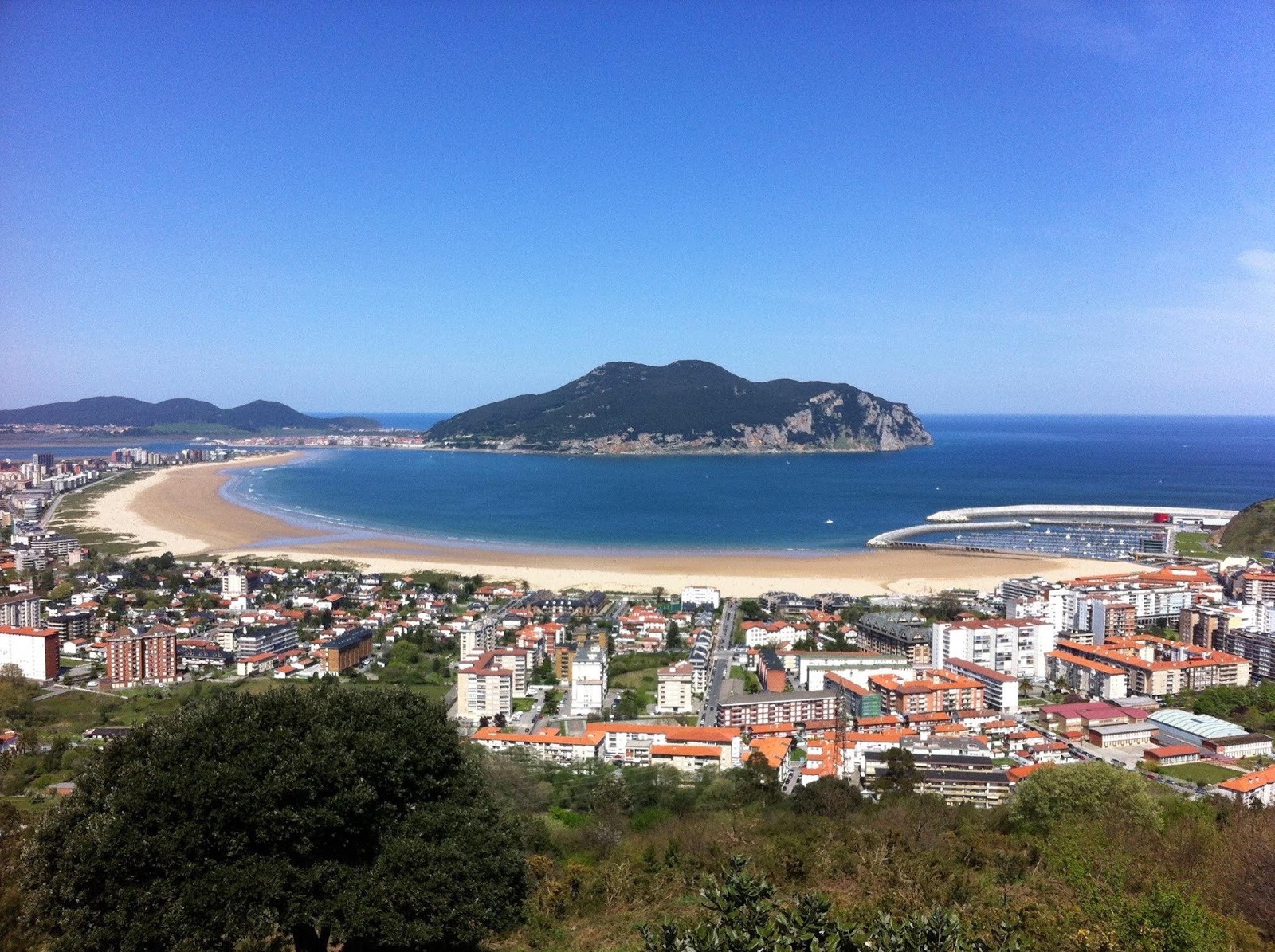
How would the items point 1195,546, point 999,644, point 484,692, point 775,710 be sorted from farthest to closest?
point 1195,546, point 999,644, point 484,692, point 775,710

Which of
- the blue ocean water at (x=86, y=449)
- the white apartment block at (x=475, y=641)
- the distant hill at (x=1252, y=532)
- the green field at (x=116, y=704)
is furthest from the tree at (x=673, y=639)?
the blue ocean water at (x=86, y=449)

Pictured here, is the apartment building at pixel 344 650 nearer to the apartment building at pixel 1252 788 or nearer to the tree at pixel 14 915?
the tree at pixel 14 915

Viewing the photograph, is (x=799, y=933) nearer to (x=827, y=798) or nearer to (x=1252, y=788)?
(x=827, y=798)

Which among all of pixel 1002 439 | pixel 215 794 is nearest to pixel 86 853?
pixel 215 794

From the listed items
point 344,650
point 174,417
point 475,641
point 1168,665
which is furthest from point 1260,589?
point 174,417

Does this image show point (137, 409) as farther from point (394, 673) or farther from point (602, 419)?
point (394, 673)
